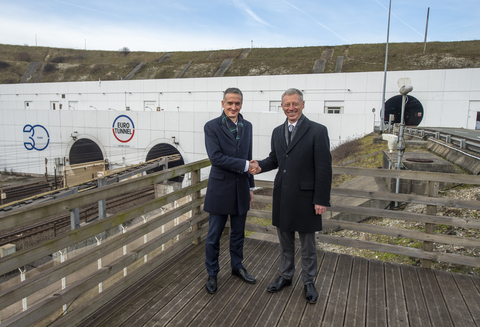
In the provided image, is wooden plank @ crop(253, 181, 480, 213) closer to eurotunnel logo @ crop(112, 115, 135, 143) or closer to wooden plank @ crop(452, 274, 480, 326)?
wooden plank @ crop(452, 274, 480, 326)

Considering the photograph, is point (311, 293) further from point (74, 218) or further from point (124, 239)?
point (74, 218)

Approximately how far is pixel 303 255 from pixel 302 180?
0.78 m

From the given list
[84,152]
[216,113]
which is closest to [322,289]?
[216,113]

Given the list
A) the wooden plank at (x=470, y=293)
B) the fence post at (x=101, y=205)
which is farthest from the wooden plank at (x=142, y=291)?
the fence post at (x=101, y=205)

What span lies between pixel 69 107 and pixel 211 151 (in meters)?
40.7

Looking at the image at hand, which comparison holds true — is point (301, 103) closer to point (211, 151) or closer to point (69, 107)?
point (211, 151)

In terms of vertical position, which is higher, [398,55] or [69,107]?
[398,55]

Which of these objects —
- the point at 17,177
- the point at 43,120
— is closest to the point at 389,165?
→ the point at 43,120

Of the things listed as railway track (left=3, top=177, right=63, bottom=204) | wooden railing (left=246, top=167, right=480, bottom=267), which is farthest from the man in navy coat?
railway track (left=3, top=177, right=63, bottom=204)

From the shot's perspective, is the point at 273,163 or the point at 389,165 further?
the point at 389,165

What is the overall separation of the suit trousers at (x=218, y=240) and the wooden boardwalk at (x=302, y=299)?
216 millimetres

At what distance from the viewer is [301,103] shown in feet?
9.86

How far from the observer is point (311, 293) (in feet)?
9.76

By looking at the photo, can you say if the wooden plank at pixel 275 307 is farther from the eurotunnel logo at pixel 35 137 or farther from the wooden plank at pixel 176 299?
the eurotunnel logo at pixel 35 137
